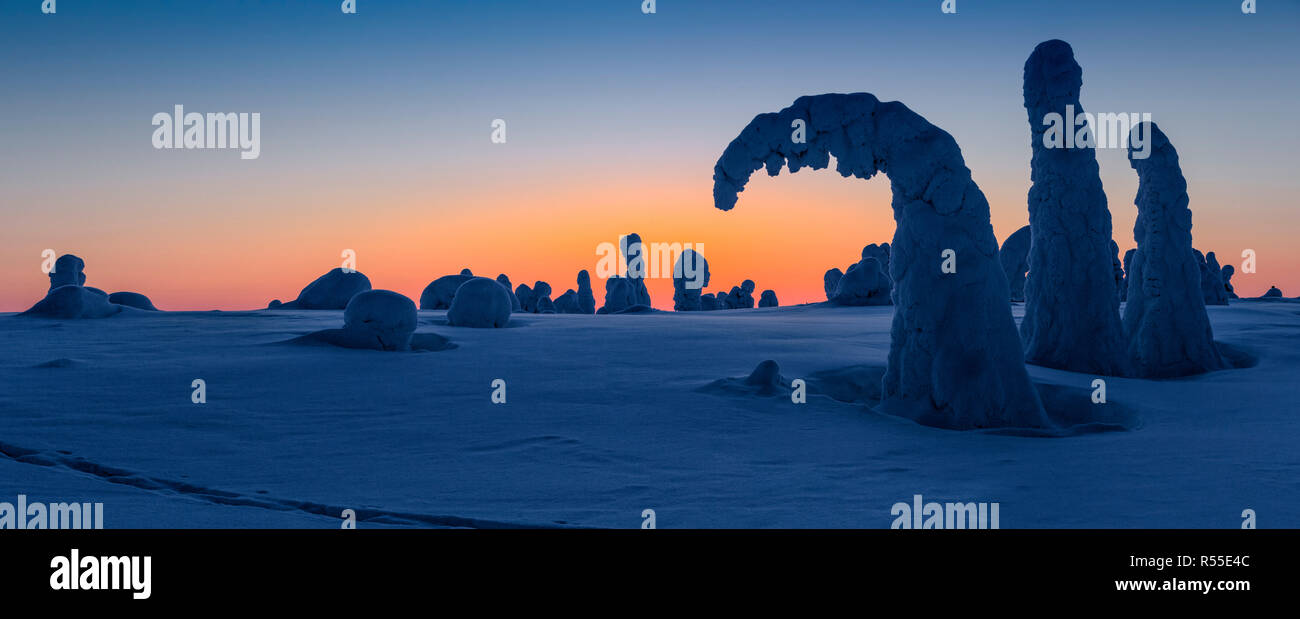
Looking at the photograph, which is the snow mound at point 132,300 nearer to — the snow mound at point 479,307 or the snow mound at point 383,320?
the snow mound at point 479,307

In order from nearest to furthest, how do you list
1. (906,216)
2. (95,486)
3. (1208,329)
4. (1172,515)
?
(1172,515)
(95,486)
(906,216)
(1208,329)

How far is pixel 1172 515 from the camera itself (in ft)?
14.1

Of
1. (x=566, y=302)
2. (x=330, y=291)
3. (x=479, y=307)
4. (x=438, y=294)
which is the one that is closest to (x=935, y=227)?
(x=479, y=307)

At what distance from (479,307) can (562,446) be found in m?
9.17

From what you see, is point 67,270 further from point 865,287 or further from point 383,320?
point 865,287

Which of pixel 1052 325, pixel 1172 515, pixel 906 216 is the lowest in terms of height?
pixel 1172 515

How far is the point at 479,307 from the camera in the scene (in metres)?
→ 14.9

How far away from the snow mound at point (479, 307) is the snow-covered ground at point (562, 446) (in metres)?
4.04

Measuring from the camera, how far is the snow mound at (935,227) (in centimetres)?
744

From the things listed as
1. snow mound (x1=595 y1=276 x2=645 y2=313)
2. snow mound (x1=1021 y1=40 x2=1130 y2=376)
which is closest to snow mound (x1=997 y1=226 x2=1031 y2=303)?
snow mound (x1=595 y1=276 x2=645 y2=313)

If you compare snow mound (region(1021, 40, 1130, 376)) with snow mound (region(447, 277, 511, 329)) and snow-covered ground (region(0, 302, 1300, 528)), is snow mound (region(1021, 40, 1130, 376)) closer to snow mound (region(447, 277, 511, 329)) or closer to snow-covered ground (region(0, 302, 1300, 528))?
snow-covered ground (region(0, 302, 1300, 528))
